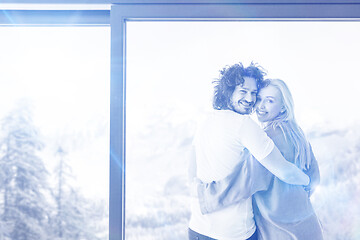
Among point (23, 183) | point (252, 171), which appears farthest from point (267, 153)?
point (23, 183)

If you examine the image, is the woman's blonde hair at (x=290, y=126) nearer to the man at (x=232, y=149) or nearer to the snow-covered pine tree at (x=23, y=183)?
the man at (x=232, y=149)

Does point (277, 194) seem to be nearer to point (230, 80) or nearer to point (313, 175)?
point (313, 175)

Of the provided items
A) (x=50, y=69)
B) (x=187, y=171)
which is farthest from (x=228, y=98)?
(x=50, y=69)

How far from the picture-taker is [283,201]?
153cm

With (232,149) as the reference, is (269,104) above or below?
above

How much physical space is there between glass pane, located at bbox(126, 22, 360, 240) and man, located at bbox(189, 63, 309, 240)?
0.05m

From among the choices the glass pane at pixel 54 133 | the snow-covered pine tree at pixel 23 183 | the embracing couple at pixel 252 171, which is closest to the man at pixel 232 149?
the embracing couple at pixel 252 171

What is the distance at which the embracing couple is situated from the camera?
1.52 metres

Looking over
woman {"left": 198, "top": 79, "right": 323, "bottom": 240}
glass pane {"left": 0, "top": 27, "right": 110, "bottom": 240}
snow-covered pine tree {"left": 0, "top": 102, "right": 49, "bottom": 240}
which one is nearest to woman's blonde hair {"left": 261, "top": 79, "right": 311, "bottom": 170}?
woman {"left": 198, "top": 79, "right": 323, "bottom": 240}

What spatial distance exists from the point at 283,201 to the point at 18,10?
142cm

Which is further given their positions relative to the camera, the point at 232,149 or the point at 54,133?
the point at 54,133

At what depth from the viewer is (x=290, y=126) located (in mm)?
1574

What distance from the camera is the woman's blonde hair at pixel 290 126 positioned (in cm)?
156

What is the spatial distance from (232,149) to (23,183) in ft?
3.03
